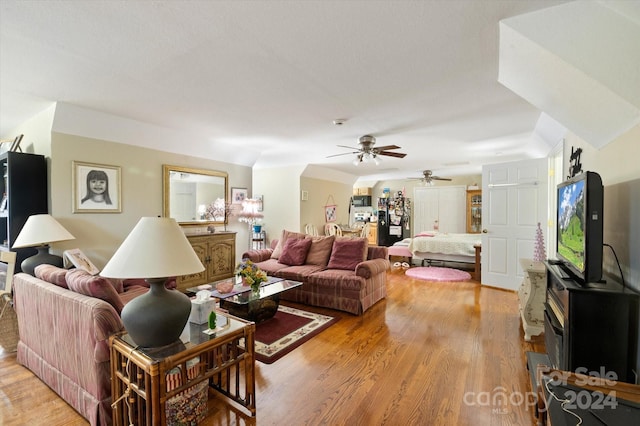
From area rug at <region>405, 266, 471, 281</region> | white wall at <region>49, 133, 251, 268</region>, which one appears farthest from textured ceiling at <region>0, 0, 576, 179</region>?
area rug at <region>405, 266, 471, 281</region>

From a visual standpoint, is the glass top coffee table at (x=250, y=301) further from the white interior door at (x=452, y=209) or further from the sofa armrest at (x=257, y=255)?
the white interior door at (x=452, y=209)

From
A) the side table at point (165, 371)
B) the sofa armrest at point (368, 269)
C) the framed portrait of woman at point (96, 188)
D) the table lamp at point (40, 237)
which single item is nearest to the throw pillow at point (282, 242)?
the sofa armrest at point (368, 269)

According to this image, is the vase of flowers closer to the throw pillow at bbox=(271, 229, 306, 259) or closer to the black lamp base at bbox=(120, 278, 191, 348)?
the black lamp base at bbox=(120, 278, 191, 348)

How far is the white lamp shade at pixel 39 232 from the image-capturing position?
274cm

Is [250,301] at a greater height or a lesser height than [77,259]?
lesser

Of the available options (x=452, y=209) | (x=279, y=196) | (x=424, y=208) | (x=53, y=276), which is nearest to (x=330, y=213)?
(x=279, y=196)

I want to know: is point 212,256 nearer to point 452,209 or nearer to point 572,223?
point 572,223

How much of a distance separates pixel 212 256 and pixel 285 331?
2142 millimetres

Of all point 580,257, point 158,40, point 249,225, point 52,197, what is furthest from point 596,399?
point 249,225

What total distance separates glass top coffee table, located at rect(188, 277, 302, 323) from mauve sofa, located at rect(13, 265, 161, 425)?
1144mm

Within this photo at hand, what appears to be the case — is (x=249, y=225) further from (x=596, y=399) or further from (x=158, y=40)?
(x=596, y=399)

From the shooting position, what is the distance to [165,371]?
4.54 feet

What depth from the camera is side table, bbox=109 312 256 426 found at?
54.4 inches

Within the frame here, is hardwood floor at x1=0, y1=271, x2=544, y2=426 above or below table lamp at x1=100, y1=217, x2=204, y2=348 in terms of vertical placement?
below
